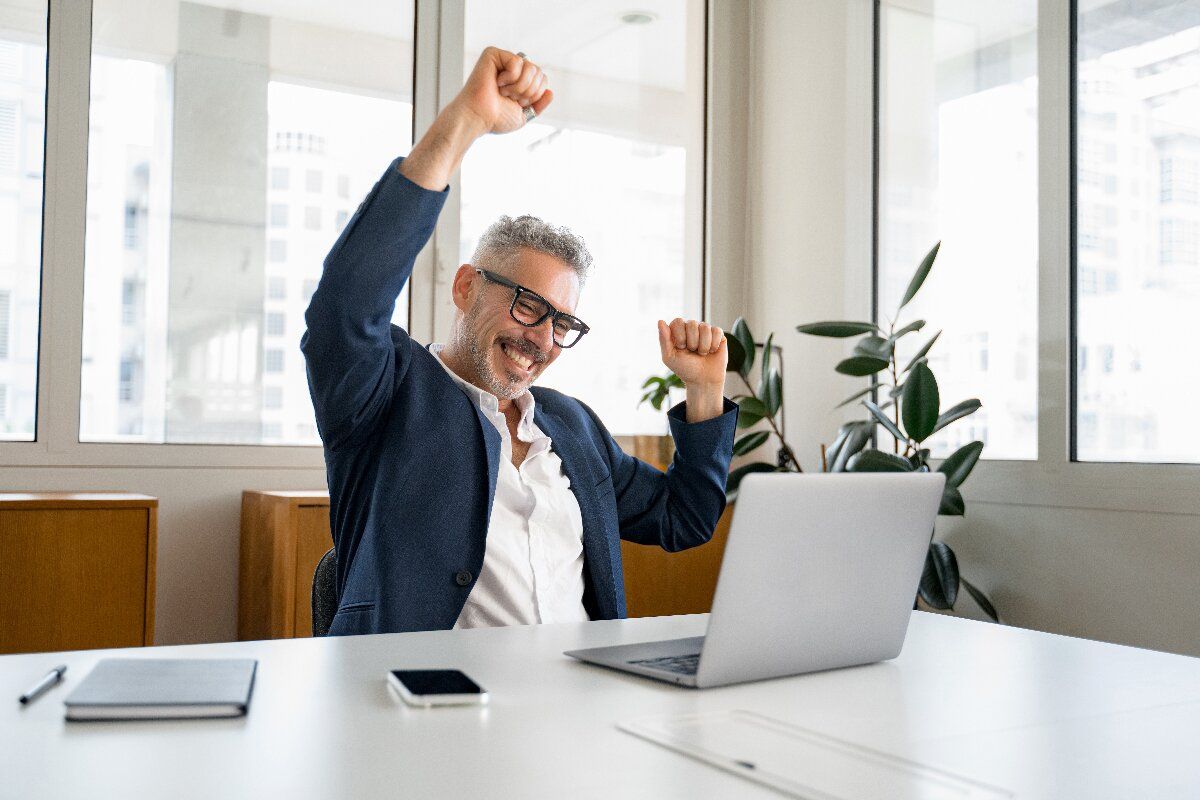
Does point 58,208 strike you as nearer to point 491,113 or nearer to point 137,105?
point 137,105

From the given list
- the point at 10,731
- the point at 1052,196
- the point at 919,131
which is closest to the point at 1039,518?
the point at 1052,196

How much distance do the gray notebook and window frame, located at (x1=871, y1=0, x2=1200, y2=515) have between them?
2605mm

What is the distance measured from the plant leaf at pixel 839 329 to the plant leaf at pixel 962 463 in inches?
18.1

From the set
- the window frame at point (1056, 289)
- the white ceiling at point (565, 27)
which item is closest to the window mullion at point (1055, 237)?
the window frame at point (1056, 289)

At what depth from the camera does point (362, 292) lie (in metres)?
1.57

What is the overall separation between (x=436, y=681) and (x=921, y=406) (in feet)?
7.38

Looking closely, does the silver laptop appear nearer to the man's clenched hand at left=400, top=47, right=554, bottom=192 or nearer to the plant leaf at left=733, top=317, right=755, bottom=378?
the man's clenched hand at left=400, top=47, right=554, bottom=192

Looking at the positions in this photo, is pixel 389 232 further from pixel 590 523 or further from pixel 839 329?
pixel 839 329

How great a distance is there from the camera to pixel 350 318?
160 cm

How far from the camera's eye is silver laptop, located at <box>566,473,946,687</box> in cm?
109

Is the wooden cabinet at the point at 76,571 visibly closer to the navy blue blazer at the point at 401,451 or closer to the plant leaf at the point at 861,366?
the navy blue blazer at the point at 401,451

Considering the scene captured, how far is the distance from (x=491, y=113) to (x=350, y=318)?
369 mm

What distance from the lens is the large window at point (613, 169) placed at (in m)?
4.08

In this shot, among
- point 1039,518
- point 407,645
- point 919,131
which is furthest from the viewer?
point 919,131
